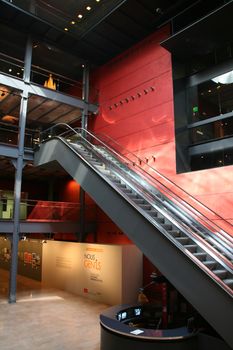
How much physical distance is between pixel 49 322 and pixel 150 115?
793 cm

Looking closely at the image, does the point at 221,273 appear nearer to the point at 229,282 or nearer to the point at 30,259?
the point at 229,282

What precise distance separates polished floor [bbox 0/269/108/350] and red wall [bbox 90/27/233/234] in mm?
4813

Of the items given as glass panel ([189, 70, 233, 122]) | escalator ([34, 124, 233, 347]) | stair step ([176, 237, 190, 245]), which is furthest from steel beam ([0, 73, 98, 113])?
stair step ([176, 237, 190, 245])

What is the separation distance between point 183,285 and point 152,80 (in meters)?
8.74

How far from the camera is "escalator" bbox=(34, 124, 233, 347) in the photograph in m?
4.93

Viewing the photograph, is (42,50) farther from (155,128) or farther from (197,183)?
(197,183)

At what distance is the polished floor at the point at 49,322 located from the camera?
6949 mm

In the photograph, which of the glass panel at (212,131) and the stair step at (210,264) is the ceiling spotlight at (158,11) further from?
the stair step at (210,264)

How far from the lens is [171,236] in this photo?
19.5ft

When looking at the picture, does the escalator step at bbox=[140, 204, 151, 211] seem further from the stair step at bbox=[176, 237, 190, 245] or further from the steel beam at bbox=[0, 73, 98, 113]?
the steel beam at bbox=[0, 73, 98, 113]

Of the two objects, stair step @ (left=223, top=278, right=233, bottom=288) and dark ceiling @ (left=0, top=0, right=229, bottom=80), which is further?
dark ceiling @ (left=0, top=0, right=229, bottom=80)

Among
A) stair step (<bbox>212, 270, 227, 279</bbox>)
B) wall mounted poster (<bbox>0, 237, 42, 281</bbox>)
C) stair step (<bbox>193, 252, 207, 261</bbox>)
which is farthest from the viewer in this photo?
wall mounted poster (<bbox>0, 237, 42, 281</bbox>)

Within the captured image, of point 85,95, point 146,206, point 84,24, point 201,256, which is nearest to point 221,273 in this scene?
point 201,256

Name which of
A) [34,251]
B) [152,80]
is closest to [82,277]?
[34,251]
